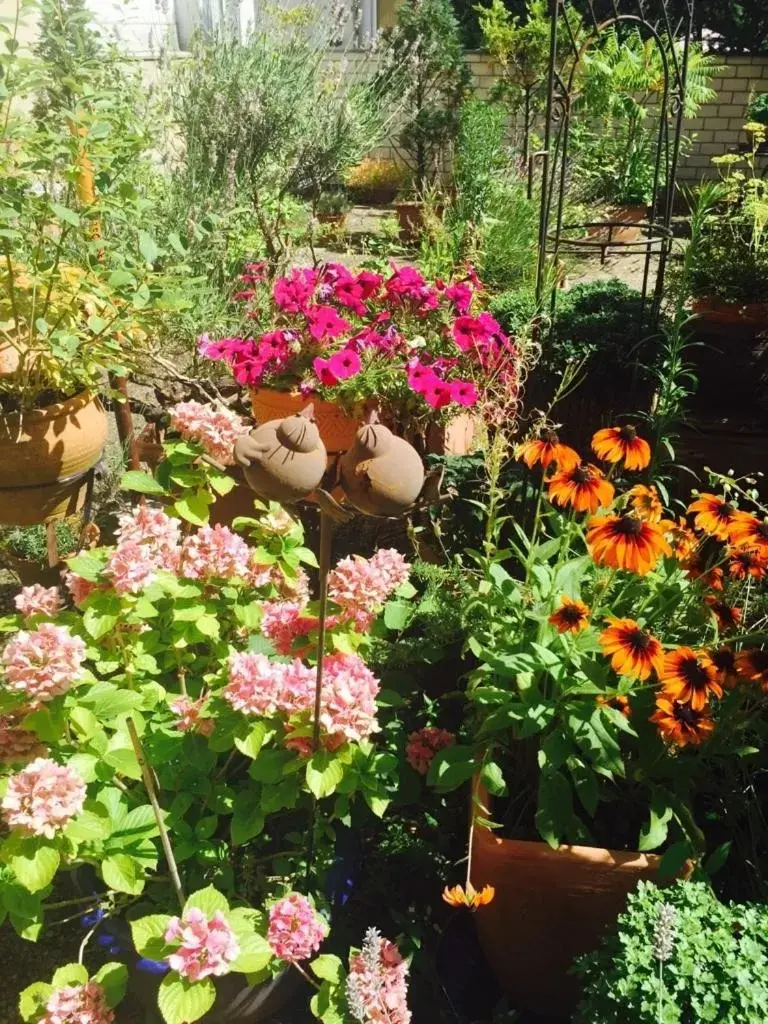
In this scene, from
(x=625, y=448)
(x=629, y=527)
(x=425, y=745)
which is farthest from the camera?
(x=425, y=745)

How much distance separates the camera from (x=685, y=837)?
1438 millimetres

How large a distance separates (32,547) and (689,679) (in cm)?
226

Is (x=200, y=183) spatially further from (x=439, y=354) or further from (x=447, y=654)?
(x=447, y=654)

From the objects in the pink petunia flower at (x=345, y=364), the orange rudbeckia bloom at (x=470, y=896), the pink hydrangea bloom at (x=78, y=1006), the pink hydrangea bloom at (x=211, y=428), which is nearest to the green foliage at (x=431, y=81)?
the pink petunia flower at (x=345, y=364)

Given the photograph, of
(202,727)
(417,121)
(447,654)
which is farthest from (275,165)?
(417,121)

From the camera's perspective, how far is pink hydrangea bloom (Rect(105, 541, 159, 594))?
4.59 ft

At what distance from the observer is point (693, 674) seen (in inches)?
51.4

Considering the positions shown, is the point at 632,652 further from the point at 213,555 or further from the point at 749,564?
the point at 213,555

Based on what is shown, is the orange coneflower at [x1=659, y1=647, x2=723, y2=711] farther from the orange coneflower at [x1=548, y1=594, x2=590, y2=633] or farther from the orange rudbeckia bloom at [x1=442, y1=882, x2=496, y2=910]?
the orange rudbeckia bloom at [x1=442, y1=882, x2=496, y2=910]

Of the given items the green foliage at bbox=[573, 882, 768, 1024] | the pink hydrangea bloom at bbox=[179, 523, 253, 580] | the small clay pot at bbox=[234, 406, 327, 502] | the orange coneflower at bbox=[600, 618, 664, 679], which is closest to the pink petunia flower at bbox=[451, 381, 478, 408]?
the pink hydrangea bloom at bbox=[179, 523, 253, 580]

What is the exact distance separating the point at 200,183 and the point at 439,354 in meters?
1.93

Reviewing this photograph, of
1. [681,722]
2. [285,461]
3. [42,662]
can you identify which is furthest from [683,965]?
[42,662]

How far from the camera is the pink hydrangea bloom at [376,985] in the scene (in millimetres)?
1204

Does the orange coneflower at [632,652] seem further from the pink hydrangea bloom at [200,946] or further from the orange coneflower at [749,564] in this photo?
the pink hydrangea bloom at [200,946]
